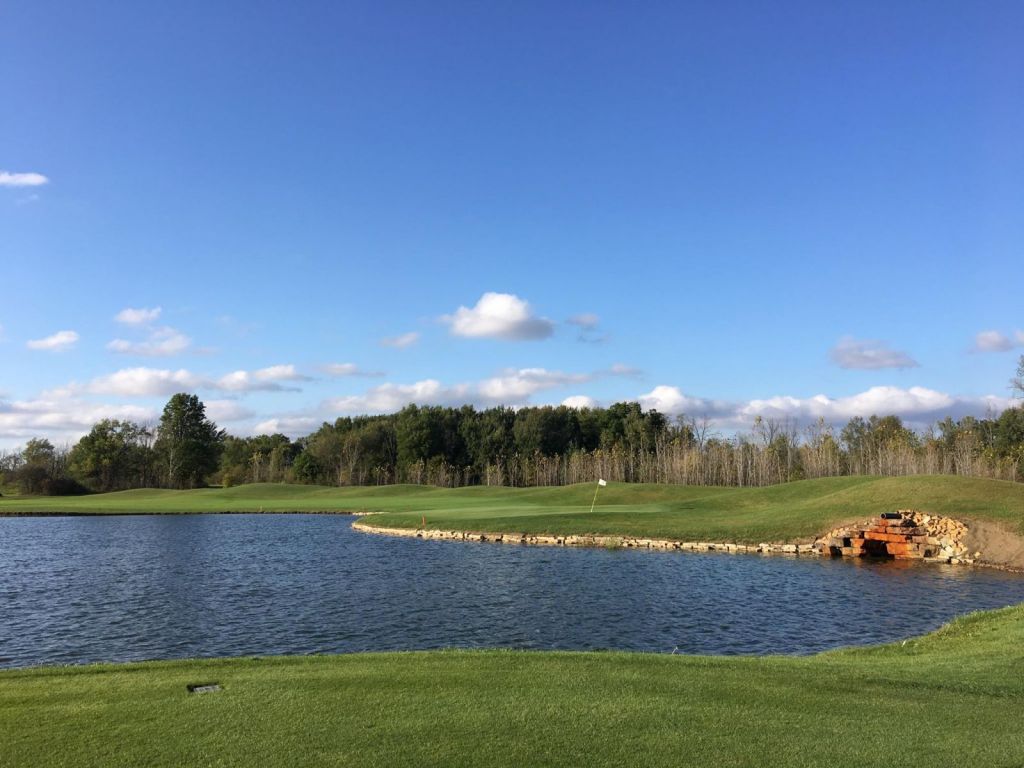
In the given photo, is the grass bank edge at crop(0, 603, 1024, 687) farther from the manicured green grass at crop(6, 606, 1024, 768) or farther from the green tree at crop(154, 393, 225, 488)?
the green tree at crop(154, 393, 225, 488)

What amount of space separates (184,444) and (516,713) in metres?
114

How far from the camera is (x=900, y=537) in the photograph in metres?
32.5

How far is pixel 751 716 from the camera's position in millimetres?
7711

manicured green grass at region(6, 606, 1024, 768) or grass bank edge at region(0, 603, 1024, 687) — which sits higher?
manicured green grass at region(6, 606, 1024, 768)

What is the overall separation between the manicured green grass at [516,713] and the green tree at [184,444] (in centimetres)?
10882

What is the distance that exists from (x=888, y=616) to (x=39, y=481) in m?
100

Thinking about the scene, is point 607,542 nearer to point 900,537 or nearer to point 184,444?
point 900,537

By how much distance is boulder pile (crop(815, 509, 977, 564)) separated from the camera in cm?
3159

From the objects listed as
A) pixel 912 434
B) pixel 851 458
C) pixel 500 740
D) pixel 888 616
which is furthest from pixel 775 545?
pixel 912 434

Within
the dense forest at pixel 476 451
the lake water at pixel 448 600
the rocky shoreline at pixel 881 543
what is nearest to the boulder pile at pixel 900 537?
the rocky shoreline at pixel 881 543

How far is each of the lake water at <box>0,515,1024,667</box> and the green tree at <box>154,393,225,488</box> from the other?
258 ft

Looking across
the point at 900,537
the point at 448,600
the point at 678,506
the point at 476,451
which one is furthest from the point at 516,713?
the point at 476,451

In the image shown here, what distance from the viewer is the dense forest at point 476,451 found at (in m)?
90.5

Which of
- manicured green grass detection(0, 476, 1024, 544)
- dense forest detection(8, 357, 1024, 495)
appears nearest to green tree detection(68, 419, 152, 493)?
dense forest detection(8, 357, 1024, 495)
